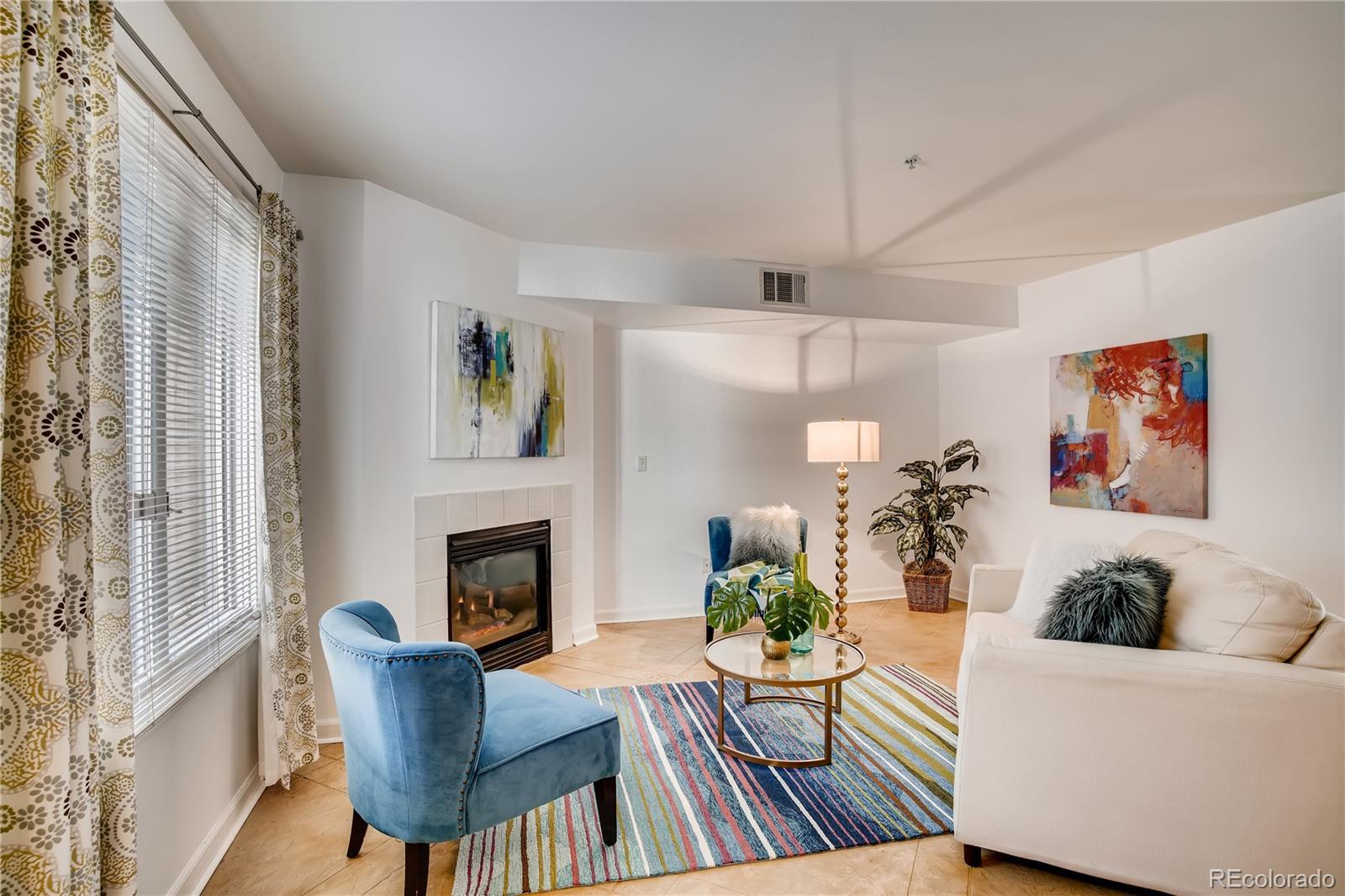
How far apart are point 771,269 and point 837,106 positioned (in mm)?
1998

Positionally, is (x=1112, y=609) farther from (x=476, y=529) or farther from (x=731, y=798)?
(x=476, y=529)

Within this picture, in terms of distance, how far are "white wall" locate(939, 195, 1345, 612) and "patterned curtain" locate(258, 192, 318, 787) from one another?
177 inches

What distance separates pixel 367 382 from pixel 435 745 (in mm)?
1823

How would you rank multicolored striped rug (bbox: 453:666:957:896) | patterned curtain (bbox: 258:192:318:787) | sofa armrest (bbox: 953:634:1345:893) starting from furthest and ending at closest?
patterned curtain (bbox: 258:192:318:787) → multicolored striped rug (bbox: 453:666:957:896) → sofa armrest (bbox: 953:634:1345:893)

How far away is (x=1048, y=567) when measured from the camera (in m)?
2.97

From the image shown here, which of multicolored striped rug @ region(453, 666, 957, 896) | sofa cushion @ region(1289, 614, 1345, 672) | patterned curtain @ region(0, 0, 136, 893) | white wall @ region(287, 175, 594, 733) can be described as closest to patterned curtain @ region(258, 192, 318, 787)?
white wall @ region(287, 175, 594, 733)

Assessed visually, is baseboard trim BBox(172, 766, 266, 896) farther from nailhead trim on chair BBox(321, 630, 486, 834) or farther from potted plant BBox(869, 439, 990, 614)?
potted plant BBox(869, 439, 990, 614)

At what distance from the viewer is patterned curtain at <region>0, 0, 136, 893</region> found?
1.04m

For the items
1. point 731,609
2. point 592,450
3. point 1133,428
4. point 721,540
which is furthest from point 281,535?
point 1133,428

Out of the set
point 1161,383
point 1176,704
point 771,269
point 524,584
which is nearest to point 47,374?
point 1176,704

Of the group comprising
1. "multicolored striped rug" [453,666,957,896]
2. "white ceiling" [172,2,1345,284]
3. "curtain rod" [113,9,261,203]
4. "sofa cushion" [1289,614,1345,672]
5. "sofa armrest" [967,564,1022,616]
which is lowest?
"multicolored striped rug" [453,666,957,896]

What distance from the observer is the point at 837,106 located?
2.34 metres

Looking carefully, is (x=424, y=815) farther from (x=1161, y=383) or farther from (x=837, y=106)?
(x=1161, y=383)

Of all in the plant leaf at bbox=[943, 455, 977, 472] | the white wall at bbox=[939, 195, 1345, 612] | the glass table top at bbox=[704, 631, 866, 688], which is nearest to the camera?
the glass table top at bbox=[704, 631, 866, 688]
